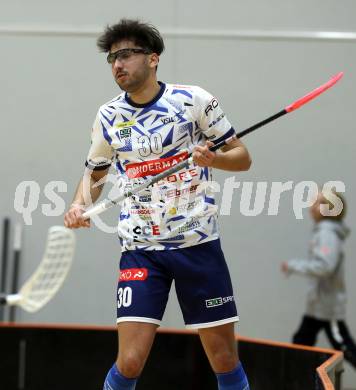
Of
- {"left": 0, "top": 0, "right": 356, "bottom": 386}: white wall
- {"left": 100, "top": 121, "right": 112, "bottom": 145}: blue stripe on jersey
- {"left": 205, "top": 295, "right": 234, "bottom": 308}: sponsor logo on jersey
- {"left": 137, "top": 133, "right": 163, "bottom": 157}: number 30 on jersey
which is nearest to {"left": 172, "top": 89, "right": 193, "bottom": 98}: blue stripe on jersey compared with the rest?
{"left": 137, "top": 133, "right": 163, "bottom": 157}: number 30 on jersey

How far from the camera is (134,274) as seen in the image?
3.61m

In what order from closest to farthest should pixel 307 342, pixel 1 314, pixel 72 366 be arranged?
pixel 72 366 → pixel 307 342 → pixel 1 314

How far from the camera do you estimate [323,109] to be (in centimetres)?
658

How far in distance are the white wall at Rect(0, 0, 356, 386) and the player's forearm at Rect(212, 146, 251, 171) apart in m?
2.91

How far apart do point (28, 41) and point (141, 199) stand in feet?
11.0

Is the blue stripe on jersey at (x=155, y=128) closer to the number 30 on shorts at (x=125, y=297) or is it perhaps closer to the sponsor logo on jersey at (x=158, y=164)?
the sponsor logo on jersey at (x=158, y=164)

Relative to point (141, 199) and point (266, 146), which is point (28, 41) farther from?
point (141, 199)

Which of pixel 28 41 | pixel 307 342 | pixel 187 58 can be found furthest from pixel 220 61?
pixel 307 342

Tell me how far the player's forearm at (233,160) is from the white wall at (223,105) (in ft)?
9.53

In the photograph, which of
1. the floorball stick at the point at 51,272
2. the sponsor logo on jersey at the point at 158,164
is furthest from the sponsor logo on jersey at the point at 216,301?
the floorball stick at the point at 51,272

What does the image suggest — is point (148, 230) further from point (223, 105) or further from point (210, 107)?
point (223, 105)

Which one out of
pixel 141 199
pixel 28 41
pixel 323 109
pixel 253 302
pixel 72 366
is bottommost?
pixel 72 366

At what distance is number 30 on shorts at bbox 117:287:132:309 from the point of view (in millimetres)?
3570

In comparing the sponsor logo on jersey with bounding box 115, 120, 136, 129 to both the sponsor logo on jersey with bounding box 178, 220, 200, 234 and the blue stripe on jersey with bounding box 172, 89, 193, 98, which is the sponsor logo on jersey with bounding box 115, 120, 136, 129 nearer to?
the blue stripe on jersey with bounding box 172, 89, 193, 98
